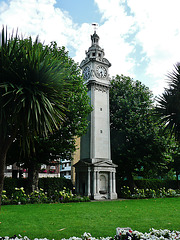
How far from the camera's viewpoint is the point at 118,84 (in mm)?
30156

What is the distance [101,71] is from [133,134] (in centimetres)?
886

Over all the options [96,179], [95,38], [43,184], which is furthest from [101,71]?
[43,184]

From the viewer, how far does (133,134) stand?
26219 mm

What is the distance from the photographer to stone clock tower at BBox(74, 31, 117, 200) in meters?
23.5

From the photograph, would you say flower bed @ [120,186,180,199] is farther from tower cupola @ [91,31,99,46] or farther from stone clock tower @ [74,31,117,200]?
tower cupola @ [91,31,99,46]

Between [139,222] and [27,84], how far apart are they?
7367 millimetres

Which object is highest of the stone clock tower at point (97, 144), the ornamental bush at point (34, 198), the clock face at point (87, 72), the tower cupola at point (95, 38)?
the tower cupola at point (95, 38)

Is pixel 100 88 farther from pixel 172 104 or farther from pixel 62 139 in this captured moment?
pixel 172 104

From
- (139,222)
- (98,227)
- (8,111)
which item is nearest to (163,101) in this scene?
(139,222)

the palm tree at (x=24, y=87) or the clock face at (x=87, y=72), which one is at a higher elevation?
the clock face at (x=87, y=72)

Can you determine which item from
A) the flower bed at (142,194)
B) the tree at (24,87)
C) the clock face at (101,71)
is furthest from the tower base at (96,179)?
the tree at (24,87)

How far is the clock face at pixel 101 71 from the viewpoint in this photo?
2720 cm

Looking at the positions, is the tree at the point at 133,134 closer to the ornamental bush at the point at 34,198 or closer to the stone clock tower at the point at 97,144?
the stone clock tower at the point at 97,144

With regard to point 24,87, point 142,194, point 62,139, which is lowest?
point 142,194
